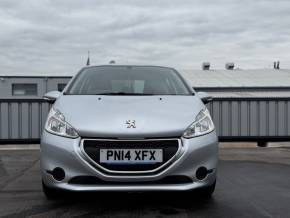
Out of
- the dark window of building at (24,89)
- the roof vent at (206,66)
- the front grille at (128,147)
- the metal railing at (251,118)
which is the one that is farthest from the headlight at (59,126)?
the roof vent at (206,66)

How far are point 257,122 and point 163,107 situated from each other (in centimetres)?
764

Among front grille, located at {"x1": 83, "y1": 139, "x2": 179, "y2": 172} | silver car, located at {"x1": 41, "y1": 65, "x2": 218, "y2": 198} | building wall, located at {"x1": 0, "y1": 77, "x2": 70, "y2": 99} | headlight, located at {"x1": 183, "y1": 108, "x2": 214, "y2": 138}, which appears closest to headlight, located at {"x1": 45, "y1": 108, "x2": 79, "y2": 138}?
silver car, located at {"x1": 41, "y1": 65, "x2": 218, "y2": 198}

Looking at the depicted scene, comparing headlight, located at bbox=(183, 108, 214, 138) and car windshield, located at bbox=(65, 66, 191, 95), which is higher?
car windshield, located at bbox=(65, 66, 191, 95)

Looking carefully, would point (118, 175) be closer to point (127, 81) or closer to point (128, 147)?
point (128, 147)

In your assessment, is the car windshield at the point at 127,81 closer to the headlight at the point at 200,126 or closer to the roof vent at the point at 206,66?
the headlight at the point at 200,126

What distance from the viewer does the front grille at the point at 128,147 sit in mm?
4102

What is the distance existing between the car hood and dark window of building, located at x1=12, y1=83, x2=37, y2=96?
21.9 metres

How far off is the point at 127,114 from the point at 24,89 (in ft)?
75.8

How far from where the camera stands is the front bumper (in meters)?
4.10

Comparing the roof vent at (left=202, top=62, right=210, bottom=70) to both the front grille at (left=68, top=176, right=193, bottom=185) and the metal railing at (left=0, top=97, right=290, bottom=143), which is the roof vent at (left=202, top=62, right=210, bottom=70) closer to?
the metal railing at (left=0, top=97, right=290, bottom=143)

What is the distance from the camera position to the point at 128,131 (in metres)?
4.12

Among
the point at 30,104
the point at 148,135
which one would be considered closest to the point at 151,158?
the point at 148,135

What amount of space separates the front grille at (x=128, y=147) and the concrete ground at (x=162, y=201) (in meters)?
0.30

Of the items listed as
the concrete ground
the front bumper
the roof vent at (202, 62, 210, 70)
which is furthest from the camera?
the roof vent at (202, 62, 210, 70)
